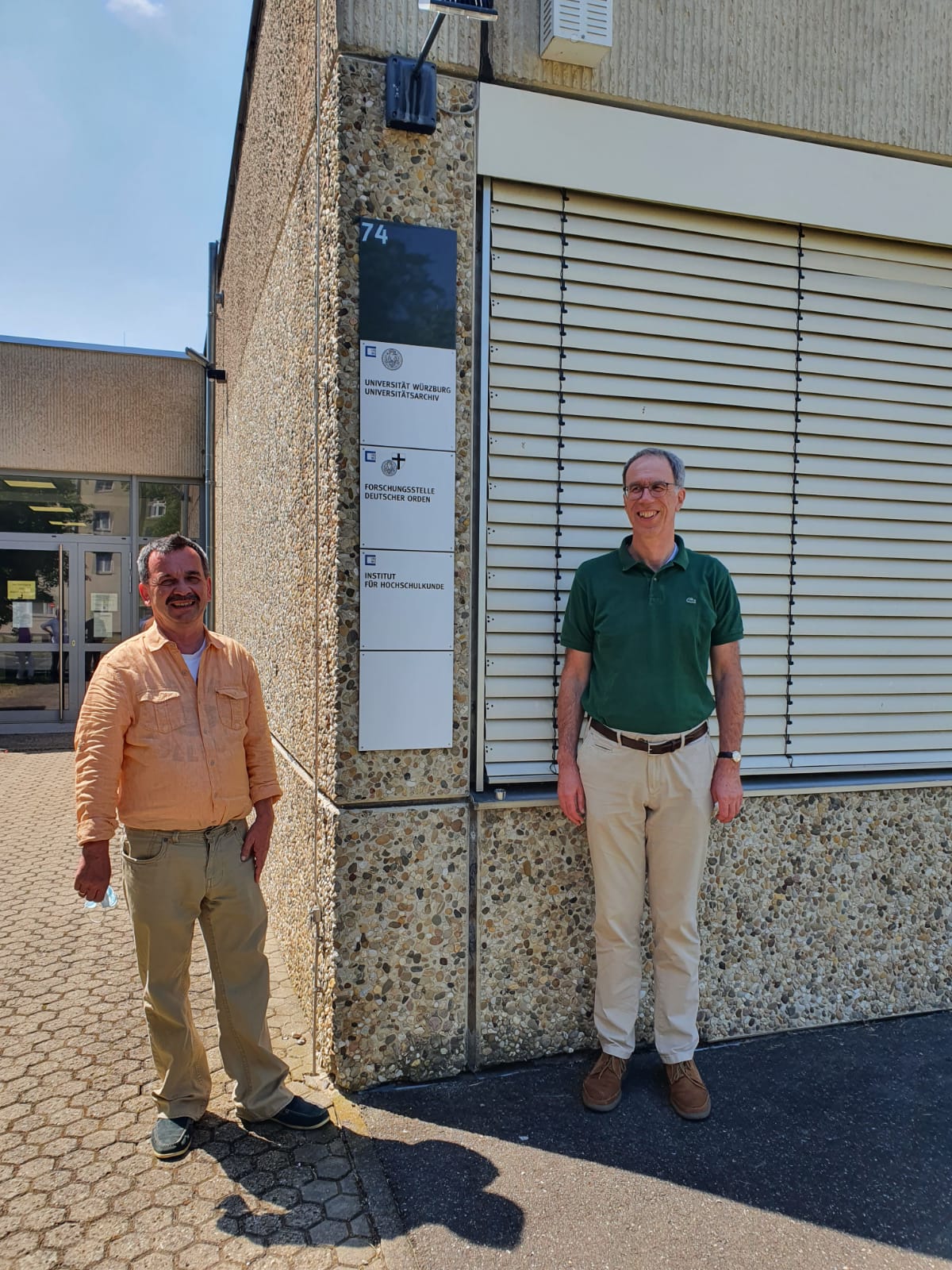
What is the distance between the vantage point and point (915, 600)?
12.6 ft

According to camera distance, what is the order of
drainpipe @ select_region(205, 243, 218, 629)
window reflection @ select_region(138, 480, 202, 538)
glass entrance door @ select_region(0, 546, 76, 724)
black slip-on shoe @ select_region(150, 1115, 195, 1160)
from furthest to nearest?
window reflection @ select_region(138, 480, 202, 538) < glass entrance door @ select_region(0, 546, 76, 724) < drainpipe @ select_region(205, 243, 218, 629) < black slip-on shoe @ select_region(150, 1115, 195, 1160)

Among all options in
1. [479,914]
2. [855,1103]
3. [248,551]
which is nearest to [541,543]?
[479,914]

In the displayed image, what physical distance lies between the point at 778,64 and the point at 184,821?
3675 millimetres

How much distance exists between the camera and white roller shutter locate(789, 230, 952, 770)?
144 inches

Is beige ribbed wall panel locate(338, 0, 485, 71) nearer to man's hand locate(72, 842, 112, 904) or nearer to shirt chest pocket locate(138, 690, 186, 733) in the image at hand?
shirt chest pocket locate(138, 690, 186, 733)

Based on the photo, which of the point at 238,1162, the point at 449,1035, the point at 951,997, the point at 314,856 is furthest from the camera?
the point at 951,997

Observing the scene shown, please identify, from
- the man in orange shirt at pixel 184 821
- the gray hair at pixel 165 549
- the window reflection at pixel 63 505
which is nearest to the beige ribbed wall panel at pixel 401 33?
the gray hair at pixel 165 549

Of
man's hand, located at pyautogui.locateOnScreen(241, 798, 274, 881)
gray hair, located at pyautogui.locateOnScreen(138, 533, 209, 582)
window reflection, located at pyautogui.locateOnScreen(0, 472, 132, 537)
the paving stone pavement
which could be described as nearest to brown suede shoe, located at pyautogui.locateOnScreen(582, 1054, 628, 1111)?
the paving stone pavement

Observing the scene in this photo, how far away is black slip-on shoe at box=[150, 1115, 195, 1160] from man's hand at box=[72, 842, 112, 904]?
79 cm

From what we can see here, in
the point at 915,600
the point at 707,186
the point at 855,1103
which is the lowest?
the point at 855,1103

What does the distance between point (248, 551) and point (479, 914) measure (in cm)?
350

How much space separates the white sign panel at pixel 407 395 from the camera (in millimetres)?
2994

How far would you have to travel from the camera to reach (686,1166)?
2658 mm

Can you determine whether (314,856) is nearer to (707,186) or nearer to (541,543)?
(541,543)
